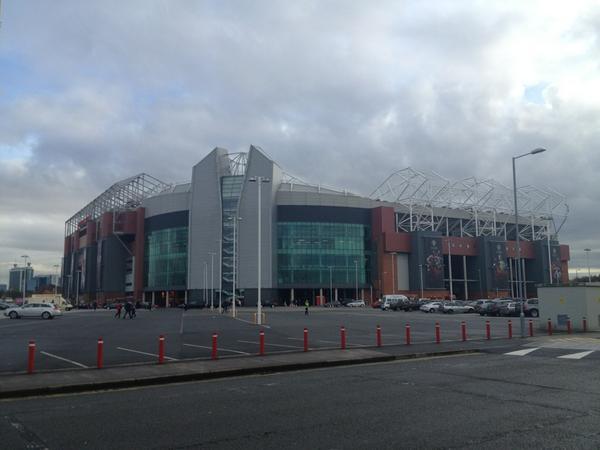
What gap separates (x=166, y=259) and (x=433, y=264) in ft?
188

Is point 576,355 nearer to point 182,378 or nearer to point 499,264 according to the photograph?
point 182,378

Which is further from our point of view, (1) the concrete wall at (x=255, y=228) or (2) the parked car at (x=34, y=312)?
(1) the concrete wall at (x=255, y=228)

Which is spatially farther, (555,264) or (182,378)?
(555,264)

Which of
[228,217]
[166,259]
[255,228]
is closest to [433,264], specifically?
[255,228]

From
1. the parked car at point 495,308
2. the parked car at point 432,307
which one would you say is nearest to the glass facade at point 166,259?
the parked car at point 432,307

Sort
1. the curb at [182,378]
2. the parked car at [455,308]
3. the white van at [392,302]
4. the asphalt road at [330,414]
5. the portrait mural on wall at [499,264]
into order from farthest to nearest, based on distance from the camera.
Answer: the portrait mural on wall at [499,264]
the white van at [392,302]
the parked car at [455,308]
the curb at [182,378]
the asphalt road at [330,414]

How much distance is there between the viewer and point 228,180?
113m

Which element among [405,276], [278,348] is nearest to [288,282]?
A: [405,276]

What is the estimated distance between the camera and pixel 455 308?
66.2m

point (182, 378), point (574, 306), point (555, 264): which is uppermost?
point (555, 264)

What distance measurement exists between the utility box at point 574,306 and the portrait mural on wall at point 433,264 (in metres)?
79.2

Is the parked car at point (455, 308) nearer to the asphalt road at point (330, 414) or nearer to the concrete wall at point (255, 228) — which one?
the concrete wall at point (255, 228)

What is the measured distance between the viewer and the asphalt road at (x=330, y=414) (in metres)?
7.22

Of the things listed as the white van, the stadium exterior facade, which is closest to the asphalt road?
the white van
